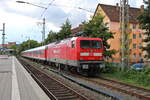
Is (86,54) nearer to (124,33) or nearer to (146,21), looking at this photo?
(124,33)

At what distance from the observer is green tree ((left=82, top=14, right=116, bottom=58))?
1841 centimetres

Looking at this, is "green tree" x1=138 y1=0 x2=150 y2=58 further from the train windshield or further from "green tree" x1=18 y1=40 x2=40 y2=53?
"green tree" x1=18 y1=40 x2=40 y2=53

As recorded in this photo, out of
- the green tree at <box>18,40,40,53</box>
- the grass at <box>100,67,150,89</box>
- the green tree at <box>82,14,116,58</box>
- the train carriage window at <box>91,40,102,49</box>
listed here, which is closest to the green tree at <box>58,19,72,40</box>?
the green tree at <box>82,14,116,58</box>

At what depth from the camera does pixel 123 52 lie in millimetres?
14898

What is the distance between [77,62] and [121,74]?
124 inches

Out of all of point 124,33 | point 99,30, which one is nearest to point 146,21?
point 124,33

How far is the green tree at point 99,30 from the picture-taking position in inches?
725

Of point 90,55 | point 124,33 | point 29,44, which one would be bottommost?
point 90,55

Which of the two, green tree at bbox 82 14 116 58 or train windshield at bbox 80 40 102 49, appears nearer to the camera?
train windshield at bbox 80 40 102 49

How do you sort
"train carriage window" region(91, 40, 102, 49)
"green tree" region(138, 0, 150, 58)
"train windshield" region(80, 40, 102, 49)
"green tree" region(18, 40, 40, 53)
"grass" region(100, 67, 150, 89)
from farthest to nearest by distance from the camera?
"green tree" region(18, 40, 40, 53), "train carriage window" region(91, 40, 102, 49), "train windshield" region(80, 40, 102, 49), "green tree" region(138, 0, 150, 58), "grass" region(100, 67, 150, 89)

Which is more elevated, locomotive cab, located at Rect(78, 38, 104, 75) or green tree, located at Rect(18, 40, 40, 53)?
green tree, located at Rect(18, 40, 40, 53)

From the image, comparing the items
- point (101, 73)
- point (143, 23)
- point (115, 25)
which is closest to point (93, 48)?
point (101, 73)

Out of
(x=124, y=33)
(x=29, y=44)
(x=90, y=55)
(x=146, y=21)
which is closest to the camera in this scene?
(x=146, y=21)

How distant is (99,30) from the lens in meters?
18.6
